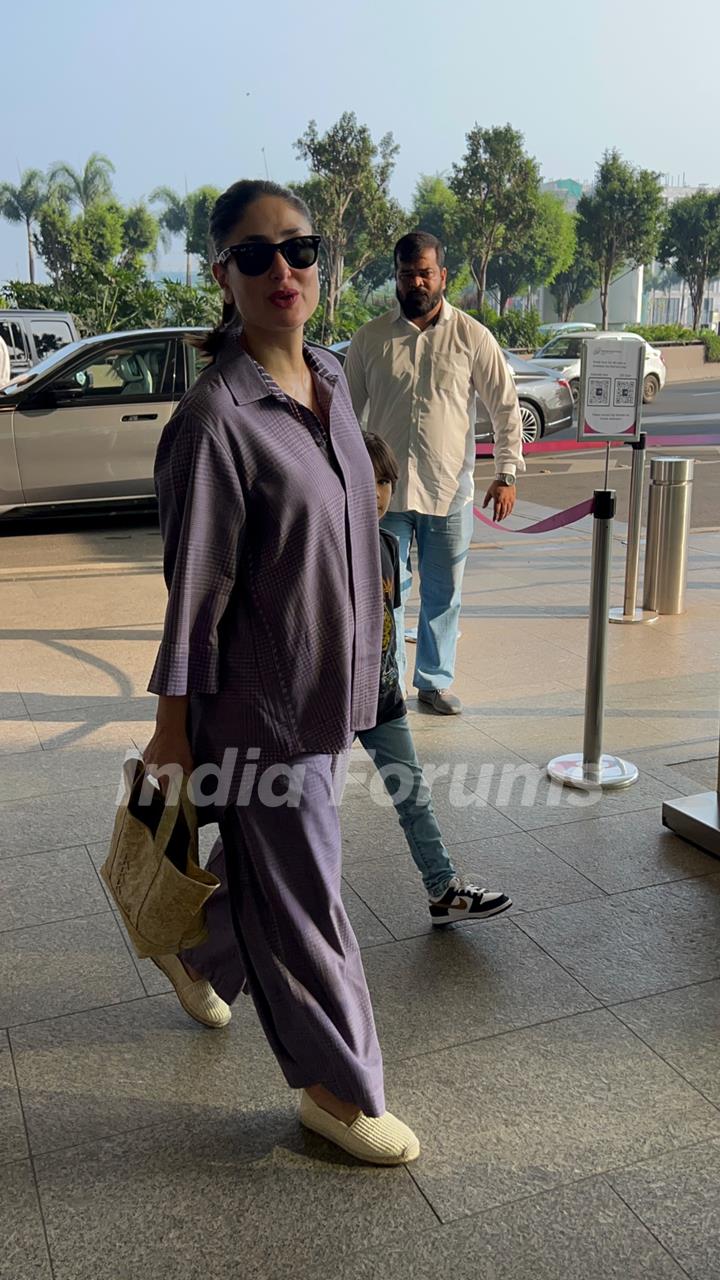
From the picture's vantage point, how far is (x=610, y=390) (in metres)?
5.23

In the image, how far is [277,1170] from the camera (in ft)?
7.89

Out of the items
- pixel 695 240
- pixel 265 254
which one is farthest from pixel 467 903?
pixel 695 240

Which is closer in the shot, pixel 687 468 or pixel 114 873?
pixel 114 873

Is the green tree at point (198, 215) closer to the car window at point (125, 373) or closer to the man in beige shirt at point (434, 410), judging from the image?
the car window at point (125, 373)

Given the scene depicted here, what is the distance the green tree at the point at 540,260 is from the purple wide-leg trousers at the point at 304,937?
61.3 meters

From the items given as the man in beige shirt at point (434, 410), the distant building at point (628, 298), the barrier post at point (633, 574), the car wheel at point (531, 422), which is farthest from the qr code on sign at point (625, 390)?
the distant building at point (628, 298)

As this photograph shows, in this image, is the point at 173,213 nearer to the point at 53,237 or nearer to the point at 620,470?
the point at 53,237

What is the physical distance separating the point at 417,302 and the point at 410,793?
98.8 inches

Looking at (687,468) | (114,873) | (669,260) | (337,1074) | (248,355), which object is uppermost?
(669,260)

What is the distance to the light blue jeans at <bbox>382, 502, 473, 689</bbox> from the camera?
5102 mm

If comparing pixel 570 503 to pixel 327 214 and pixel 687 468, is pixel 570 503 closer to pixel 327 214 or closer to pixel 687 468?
pixel 687 468

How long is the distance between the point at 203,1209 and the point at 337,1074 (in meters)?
0.37

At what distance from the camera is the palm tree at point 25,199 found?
6561 centimetres

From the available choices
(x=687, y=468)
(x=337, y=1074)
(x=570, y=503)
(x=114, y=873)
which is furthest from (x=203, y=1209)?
(x=570, y=503)
